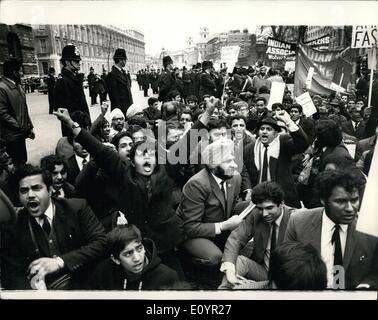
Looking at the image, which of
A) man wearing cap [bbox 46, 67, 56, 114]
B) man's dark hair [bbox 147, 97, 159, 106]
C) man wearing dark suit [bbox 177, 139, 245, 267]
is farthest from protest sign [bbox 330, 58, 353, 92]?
man wearing cap [bbox 46, 67, 56, 114]

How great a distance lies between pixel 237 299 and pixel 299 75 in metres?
2.45

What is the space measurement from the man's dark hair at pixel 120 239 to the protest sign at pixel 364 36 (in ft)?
8.07

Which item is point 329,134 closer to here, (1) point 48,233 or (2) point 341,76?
(2) point 341,76

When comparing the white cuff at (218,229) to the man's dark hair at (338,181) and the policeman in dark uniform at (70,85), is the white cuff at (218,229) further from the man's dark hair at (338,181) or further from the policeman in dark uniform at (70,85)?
the policeman in dark uniform at (70,85)

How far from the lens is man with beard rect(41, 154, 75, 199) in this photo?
287 centimetres

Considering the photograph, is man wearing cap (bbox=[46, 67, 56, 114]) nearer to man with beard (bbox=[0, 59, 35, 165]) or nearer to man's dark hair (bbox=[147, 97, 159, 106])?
man with beard (bbox=[0, 59, 35, 165])

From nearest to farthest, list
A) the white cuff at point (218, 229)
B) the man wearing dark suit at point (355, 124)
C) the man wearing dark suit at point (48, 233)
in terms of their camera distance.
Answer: the man wearing dark suit at point (48, 233)
the white cuff at point (218, 229)
the man wearing dark suit at point (355, 124)

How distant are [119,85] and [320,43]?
201cm

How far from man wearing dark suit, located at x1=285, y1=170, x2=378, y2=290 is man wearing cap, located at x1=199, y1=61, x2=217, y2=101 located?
187cm

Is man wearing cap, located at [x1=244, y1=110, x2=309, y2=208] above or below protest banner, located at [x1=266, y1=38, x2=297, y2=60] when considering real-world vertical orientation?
below

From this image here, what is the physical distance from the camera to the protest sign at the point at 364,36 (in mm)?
2959

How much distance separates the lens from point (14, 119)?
313 centimetres

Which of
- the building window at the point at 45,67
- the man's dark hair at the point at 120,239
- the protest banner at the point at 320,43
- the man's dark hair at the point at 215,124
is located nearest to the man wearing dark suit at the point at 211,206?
the man's dark hair at the point at 215,124
